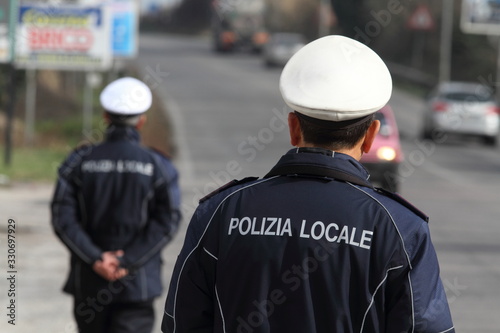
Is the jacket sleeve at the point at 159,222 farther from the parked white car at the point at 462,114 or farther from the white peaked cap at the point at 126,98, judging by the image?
the parked white car at the point at 462,114

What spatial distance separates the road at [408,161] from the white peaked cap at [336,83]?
6029 mm

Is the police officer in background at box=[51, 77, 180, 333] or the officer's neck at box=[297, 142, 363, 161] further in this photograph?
the police officer in background at box=[51, 77, 180, 333]

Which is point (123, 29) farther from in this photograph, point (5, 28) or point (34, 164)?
point (34, 164)

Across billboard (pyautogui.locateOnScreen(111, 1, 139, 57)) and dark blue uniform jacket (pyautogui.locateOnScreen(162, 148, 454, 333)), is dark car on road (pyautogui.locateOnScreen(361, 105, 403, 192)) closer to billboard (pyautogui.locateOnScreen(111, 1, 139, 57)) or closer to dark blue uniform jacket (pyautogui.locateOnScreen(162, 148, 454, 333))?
billboard (pyautogui.locateOnScreen(111, 1, 139, 57))

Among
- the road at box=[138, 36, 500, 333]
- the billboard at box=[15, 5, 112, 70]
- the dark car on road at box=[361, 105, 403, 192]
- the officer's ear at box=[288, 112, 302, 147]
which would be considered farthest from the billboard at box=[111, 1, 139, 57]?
the officer's ear at box=[288, 112, 302, 147]

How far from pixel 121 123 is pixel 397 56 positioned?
51408 mm

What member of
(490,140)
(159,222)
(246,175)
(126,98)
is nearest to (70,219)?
(159,222)

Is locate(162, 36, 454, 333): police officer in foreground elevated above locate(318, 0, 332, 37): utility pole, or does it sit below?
above

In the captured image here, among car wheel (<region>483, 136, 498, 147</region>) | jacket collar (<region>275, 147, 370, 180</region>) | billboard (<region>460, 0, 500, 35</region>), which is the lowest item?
car wheel (<region>483, 136, 498, 147</region>)

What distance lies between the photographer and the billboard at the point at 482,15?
40.4 metres

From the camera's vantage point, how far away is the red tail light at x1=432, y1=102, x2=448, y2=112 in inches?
1138

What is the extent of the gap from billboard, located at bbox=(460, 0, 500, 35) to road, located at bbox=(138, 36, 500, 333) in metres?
3.67

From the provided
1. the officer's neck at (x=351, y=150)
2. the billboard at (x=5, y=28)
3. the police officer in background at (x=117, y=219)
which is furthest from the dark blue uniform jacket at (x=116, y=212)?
the billboard at (x=5, y=28)

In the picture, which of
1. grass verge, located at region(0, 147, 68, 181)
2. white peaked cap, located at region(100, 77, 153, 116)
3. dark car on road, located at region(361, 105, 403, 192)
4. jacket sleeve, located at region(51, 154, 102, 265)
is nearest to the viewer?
jacket sleeve, located at region(51, 154, 102, 265)
